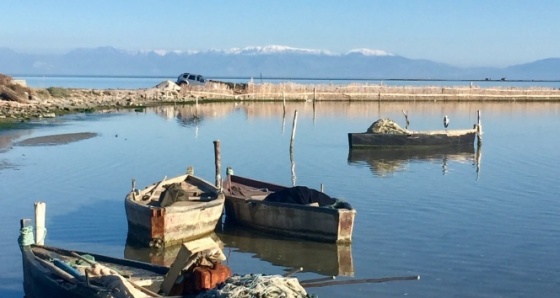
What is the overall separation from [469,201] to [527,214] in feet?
7.52

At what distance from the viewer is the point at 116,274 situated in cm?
1068

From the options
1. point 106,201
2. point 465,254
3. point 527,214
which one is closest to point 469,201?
point 527,214

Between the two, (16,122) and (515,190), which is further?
(16,122)

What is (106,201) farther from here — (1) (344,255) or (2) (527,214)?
(2) (527,214)

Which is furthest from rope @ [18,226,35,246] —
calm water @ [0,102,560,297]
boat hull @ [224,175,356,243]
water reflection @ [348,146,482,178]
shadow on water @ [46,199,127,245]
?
water reflection @ [348,146,482,178]

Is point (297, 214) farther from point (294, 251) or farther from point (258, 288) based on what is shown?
point (258, 288)

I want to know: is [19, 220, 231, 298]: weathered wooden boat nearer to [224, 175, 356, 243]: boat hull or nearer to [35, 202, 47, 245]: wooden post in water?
[35, 202, 47, 245]: wooden post in water

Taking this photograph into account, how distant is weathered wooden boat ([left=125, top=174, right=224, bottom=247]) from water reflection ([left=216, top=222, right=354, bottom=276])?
31.5 inches

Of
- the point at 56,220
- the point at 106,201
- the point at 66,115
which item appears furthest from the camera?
the point at 66,115

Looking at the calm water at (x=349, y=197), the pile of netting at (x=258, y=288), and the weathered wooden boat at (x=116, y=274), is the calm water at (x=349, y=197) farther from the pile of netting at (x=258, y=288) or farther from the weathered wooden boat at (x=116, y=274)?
the pile of netting at (x=258, y=288)

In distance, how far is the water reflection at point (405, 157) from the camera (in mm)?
31203

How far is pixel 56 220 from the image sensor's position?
763 inches

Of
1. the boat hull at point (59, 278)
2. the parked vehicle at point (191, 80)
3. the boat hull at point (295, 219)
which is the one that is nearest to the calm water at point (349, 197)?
the boat hull at point (295, 219)

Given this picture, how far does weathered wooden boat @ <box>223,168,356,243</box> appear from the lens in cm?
1669
